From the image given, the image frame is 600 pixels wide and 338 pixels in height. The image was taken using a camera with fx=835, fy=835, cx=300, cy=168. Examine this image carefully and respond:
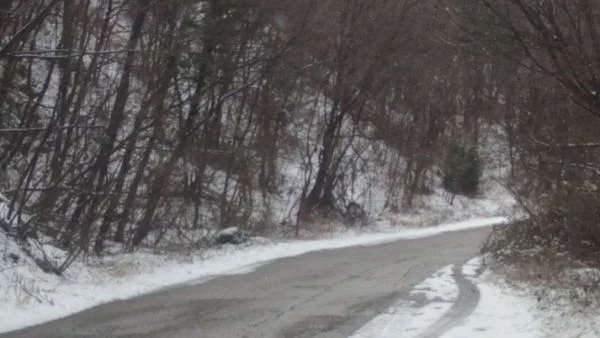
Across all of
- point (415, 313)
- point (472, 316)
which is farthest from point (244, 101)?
point (472, 316)

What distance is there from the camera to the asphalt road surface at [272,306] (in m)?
10.5

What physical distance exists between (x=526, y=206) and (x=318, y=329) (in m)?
9.39

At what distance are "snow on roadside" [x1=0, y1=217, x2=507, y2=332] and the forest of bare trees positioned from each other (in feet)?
3.45

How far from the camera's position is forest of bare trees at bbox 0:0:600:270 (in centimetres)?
1216

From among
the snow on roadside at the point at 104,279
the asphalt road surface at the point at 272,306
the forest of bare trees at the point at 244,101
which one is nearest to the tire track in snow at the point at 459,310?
the asphalt road surface at the point at 272,306

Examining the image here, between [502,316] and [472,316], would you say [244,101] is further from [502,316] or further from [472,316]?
[502,316]

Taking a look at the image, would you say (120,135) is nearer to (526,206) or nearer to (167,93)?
(167,93)

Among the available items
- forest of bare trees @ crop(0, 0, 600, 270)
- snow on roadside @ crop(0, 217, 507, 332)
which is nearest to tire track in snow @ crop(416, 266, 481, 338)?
forest of bare trees @ crop(0, 0, 600, 270)

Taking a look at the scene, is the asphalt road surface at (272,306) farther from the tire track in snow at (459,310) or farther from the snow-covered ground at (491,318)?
the snow-covered ground at (491,318)

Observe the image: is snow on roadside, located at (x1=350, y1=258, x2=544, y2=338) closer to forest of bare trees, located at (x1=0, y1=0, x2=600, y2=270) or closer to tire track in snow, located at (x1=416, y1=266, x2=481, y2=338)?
tire track in snow, located at (x1=416, y1=266, x2=481, y2=338)

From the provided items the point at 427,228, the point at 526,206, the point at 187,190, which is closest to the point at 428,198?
the point at 427,228

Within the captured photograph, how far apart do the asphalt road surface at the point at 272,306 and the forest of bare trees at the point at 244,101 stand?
2.97 metres

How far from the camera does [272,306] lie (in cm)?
1256

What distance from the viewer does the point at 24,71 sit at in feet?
64.2
